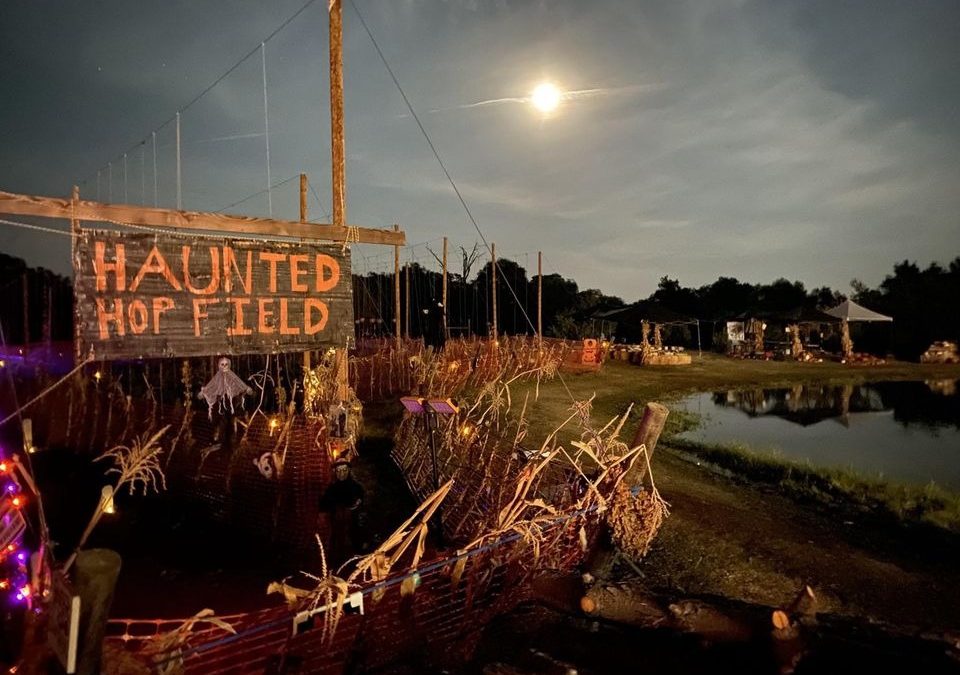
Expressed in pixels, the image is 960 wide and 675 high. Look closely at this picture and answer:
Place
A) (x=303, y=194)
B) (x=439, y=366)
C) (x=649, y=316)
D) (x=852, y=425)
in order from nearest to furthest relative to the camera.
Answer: (x=303, y=194) < (x=852, y=425) < (x=439, y=366) < (x=649, y=316)

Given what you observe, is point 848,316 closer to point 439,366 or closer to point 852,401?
point 852,401

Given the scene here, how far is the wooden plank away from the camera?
13.2ft

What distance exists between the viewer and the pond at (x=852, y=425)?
423 inches

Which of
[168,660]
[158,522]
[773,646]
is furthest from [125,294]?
[773,646]

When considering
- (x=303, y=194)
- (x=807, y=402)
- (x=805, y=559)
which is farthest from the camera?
(x=807, y=402)

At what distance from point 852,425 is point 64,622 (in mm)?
17022

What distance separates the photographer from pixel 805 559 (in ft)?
19.3

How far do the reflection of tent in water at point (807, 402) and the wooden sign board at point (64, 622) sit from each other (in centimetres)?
1629

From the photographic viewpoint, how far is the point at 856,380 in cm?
2250

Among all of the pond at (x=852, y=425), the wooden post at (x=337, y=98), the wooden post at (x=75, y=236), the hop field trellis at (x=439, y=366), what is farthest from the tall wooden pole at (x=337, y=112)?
the pond at (x=852, y=425)

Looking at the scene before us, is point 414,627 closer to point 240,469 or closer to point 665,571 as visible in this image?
point 665,571

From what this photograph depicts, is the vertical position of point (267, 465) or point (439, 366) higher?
point (439, 366)

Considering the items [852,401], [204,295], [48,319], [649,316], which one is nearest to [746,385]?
[852,401]

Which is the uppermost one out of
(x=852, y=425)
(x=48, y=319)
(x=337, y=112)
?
(x=337, y=112)
